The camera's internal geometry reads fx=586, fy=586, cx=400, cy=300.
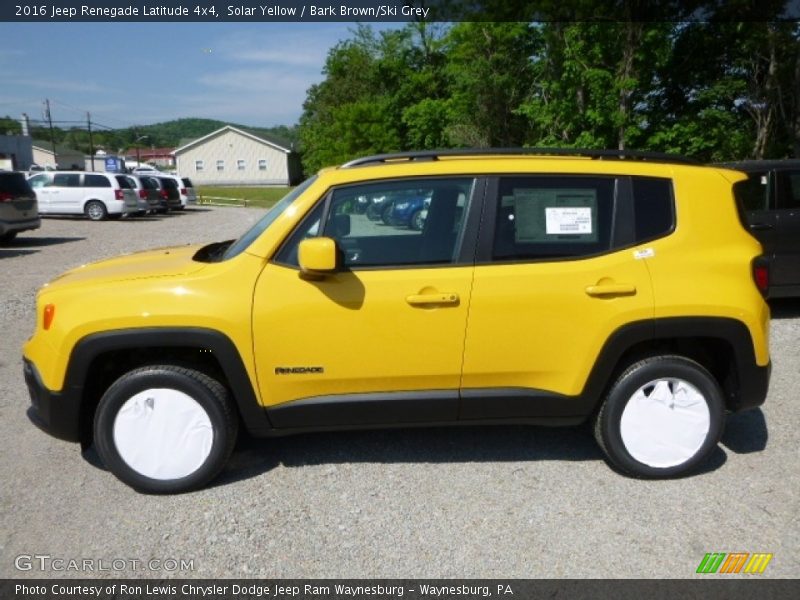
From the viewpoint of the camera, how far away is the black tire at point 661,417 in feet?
10.6

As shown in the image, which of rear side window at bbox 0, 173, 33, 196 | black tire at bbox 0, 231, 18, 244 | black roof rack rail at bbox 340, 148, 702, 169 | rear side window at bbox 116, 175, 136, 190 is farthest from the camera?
rear side window at bbox 116, 175, 136, 190

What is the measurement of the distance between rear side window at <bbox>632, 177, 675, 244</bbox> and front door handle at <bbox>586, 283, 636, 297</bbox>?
0.27 metres

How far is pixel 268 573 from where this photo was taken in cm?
262

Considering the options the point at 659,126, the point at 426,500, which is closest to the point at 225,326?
the point at 426,500

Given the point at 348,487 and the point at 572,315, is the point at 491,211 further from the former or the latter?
the point at 348,487

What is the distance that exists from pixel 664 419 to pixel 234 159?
6731 cm

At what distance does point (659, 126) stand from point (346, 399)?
17571 mm

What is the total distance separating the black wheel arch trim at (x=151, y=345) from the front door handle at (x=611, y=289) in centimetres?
188

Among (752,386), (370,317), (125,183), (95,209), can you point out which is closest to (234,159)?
(125,183)

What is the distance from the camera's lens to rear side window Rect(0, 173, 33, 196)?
485 inches

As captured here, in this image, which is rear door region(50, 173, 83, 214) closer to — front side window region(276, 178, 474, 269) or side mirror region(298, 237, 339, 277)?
front side window region(276, 178, 474, 269)

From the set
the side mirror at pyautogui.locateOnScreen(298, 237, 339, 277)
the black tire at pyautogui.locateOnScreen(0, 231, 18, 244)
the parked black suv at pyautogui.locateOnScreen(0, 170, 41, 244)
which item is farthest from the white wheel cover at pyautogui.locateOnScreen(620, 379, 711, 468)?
the black tire at pyautogui.locateOnScreen(0, 231, 18, 244)

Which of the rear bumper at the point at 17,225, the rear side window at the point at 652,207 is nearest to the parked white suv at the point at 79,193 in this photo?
the rear bumper at the point at 17,225

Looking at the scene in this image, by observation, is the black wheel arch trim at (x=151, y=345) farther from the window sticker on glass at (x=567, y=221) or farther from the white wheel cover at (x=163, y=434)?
the window sticker on glass at (x=567, y=221)
